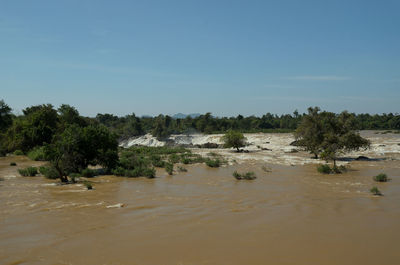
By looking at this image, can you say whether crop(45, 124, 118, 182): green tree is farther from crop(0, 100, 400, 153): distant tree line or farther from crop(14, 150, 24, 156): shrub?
crop(14, 150, 24, 156): shrub

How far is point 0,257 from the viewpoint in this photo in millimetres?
6680

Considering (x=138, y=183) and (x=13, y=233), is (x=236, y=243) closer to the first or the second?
(x=13, y=233)

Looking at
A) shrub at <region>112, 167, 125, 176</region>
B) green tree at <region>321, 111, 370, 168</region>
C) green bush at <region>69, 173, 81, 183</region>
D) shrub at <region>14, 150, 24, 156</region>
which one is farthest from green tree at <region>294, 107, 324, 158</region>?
shrub at <region>14, 150, 24, 156</region>

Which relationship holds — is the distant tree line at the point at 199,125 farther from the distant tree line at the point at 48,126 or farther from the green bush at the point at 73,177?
the green bush at the point at 73,177

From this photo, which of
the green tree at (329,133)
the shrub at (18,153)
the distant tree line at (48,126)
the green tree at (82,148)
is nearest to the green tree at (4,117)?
the distant tree line at (48,126)

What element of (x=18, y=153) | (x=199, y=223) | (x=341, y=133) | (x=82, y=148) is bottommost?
(x=199, y=223)

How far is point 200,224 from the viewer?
9.17 m

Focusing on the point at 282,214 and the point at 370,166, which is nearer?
the point at 282,214

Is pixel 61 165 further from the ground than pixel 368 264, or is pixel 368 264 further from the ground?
pixel 61 165

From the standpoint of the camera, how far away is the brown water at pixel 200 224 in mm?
6906

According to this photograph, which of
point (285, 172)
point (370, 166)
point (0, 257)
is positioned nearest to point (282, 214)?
point (0, 257)

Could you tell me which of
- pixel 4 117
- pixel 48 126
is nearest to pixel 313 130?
pixel 48 126

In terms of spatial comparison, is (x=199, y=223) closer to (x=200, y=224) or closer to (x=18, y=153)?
(x=200, y=224)

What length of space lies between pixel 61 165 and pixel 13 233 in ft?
30.8
